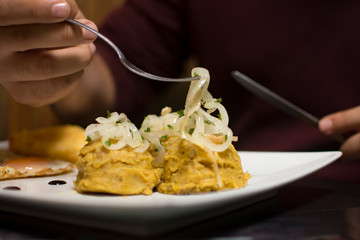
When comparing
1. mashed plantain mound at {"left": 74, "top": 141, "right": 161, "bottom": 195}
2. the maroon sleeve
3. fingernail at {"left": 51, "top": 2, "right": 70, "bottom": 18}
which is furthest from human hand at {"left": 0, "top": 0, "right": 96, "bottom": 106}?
the maroon sleeve

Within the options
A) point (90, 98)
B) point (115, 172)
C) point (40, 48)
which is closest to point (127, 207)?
point (115, 172)

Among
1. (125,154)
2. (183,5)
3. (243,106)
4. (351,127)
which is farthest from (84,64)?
(183,5)

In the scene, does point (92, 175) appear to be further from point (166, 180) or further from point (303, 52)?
point (303, 52)

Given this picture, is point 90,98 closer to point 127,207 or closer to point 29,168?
point 29,168

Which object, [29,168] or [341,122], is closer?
[29,168]

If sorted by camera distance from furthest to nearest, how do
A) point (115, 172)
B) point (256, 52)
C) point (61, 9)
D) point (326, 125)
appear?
1. point (256, 52)
2. point (326, 125)
3. point (61, 9)
4. point (115, 172)
